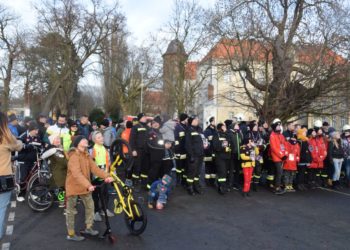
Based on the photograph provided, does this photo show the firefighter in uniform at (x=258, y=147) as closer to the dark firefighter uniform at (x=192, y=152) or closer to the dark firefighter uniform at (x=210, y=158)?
the dark firefighter uniform at (x=210, y=158)

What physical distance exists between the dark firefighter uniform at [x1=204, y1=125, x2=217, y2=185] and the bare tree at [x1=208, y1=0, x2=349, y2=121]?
5166 millimetres

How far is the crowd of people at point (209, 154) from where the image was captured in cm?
837

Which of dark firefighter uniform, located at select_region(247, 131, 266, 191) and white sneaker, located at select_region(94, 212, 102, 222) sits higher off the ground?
dark firefighter uniform, located at select_region(247, 131, 266, 191)

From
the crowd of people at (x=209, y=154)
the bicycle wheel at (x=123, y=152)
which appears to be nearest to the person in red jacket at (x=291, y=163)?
the crowd of people at (x=209, y=154)

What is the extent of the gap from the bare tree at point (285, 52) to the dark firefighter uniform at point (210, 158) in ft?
16.9

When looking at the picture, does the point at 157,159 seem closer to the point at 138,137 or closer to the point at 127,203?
the point at 138,137

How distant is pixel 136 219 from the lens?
5961 mm

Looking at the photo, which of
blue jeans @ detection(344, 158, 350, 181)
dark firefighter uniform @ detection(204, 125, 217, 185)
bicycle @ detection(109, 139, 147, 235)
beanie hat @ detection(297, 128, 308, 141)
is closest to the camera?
bicycle @ detection(109, 139, 147, 235)

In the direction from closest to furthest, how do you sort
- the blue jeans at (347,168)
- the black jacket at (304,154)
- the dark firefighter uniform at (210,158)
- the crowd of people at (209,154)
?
the crowd of people at (209,154), the dark firefighter uniform at (210,158), the black jacket at (304,154), the blue jeans at (347,168)

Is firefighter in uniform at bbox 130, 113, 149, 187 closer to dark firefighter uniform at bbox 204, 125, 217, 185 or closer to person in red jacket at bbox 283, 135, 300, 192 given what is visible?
dark firefighter uniform at bbox 204, 125, 217, 185

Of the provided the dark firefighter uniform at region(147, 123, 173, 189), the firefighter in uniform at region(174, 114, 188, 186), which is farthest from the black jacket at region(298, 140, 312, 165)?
the dark firefighter uniform at region(147, 123, 173, 189)

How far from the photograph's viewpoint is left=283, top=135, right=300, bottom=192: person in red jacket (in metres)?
9.86

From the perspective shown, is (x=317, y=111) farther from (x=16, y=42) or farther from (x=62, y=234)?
(x=16, y=42)

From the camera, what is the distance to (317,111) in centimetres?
1490
